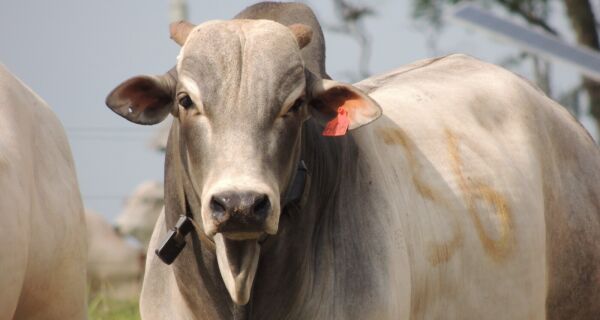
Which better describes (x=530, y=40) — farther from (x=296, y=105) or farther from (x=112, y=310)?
(x=112, y=310)

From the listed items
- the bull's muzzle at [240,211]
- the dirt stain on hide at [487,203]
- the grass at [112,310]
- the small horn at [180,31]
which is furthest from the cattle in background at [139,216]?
the bull's muzzle at [240,211]

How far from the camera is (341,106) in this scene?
17.7 ft

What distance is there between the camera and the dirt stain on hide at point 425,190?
231 inches

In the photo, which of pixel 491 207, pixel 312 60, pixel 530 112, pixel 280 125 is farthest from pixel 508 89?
pixel 280 125

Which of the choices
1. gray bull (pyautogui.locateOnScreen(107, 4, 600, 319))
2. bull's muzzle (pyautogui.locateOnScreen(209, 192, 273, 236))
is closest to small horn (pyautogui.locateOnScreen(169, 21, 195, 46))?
gray bull (pyautogui.locateOnScreen(107, 4, 600, 319))

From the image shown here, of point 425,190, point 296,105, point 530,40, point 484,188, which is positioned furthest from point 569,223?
point 296,105

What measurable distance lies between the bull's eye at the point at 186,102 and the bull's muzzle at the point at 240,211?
0.41 m

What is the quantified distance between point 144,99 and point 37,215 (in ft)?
3.51

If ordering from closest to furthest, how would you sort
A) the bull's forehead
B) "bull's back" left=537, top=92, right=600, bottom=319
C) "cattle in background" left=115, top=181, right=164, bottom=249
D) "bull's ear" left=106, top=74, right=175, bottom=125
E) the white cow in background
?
the bull's forehead < "bull's ear" left=106, top=74, right=175, bottom=125 < "bull's back" left=537, top=92, right=600, bottom=319 < the white cow in background < "cattle in background" left=115, top=181, right=164, bottom=249

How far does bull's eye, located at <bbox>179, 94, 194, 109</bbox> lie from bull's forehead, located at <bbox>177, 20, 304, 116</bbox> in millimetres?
30

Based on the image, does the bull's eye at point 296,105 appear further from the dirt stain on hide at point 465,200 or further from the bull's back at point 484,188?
the dirt stain on hide at point 465,200

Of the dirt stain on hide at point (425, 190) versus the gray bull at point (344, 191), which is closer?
the gray bull at point (344, 191)

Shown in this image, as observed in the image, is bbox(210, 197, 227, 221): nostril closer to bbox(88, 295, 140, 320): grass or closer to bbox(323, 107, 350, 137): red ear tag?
bbox(323, 107, 350, 137): red ear tag

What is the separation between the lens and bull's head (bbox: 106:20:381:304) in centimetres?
492
